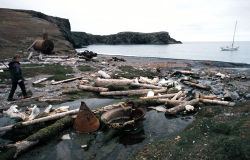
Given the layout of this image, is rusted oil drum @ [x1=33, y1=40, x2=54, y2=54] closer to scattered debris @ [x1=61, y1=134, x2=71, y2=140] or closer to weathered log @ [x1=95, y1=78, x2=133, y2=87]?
weathered log @ [x1=95, y1=78, x2=133, y2=87]

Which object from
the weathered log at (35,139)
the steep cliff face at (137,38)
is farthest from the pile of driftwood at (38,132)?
the steep cliff face at (137,38)

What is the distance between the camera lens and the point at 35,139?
5.86 m

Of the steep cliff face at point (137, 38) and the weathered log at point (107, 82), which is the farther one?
the steep cliff face at point (137, 38)

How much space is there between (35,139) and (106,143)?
2532 mm

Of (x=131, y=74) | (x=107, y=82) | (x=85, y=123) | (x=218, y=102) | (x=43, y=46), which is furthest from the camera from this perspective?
(x=43, y=46)

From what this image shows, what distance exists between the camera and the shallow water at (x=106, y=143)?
554cm

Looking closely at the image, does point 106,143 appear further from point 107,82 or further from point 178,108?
point 107,82

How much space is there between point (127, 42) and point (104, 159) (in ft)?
569

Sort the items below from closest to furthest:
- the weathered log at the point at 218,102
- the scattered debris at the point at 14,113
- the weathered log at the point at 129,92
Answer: the scattered debris at the point at 14,113 < the weathered log at the point at 218,102 < the weathered log at the point at 129,92

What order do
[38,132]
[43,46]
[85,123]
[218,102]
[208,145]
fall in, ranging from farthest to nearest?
[43,46], [218,102], [85,123], [38,132], [208,145]

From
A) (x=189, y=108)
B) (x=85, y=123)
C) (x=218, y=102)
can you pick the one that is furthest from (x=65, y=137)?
(x=218, y=102)

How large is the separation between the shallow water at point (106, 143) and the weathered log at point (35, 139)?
215mm

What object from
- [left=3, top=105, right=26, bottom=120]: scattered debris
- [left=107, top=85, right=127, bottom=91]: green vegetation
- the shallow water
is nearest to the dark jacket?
[left=3, top=105, right=26, bottom=120]: scattered debris

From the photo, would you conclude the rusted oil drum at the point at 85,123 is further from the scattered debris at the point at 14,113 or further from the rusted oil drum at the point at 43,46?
the rusted oil drum at the point at 43,46
